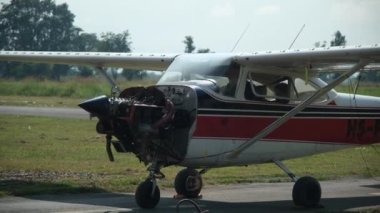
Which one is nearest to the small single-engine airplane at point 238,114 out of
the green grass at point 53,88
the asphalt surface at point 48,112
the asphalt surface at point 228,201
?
the asphalt surface at point 228,201

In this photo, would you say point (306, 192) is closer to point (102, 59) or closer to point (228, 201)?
point (228, 201)

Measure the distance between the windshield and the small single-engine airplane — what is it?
17mm

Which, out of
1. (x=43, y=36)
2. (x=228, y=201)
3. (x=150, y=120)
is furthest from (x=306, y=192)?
(x=43, y=36)

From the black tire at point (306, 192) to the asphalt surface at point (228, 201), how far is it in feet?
0.43

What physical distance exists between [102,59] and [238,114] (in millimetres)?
3771

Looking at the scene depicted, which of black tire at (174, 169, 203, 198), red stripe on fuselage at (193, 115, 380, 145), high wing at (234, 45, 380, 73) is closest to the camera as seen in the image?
high wing at (234, 45, 380, 73)

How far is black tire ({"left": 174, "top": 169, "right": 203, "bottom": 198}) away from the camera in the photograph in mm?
12695

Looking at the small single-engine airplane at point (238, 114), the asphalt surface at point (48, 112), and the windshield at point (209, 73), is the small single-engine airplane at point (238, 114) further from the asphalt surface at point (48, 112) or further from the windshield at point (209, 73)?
the asphalt surface at point (48, 112)

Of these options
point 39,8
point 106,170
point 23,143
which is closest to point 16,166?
point 106,170

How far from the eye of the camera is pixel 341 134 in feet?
42.8

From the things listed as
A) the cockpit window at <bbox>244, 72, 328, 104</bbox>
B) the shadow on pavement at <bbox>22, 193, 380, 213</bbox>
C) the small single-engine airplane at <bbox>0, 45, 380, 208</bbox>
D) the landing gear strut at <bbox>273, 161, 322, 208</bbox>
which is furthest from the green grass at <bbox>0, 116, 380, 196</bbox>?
the cockpit window at <bbox>244, 72, 328, 104</bbox>

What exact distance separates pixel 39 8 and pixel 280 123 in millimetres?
71512

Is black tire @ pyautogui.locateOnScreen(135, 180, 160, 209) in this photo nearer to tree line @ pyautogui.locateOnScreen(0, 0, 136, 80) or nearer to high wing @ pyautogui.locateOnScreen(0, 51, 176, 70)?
high wing @ pyautogui.locateOnScreen(0, 51, 176, 70)

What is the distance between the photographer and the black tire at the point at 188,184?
12.7 meters
